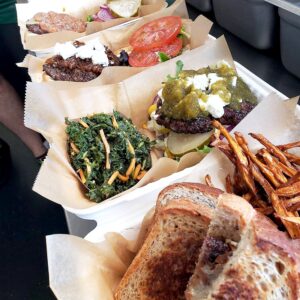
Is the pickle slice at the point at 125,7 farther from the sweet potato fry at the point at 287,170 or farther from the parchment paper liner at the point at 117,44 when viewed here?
the sweet potato fry at the point at 287,170

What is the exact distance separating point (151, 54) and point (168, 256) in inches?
46.2

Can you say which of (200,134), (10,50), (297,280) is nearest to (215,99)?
(200,134)

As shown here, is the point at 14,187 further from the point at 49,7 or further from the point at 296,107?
the point at 296,107

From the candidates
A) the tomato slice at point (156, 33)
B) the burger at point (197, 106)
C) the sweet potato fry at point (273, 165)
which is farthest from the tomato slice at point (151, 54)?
the sweet potato fry at point (273, 165)

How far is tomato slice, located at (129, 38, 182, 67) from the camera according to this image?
184 cm

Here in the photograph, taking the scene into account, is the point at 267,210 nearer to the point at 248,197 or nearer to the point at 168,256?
the point at 248,197

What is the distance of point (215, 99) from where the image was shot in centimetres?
134

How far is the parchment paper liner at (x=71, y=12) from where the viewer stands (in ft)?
6.82

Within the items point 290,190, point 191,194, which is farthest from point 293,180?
point 191,194

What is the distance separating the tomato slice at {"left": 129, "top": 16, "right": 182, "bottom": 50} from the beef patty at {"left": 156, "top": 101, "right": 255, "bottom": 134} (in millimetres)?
625

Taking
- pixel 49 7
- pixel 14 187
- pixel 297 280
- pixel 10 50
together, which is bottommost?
pixel 14 187

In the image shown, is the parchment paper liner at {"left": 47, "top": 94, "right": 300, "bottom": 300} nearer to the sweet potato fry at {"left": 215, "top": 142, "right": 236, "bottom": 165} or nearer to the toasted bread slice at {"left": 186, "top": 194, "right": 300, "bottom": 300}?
the sweet potato fry at {"left": 215, "top": 142, "right": 236, "bottom": 165}

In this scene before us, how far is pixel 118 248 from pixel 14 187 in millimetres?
1667

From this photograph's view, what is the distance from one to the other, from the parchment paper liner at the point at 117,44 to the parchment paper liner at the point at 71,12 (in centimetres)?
8
